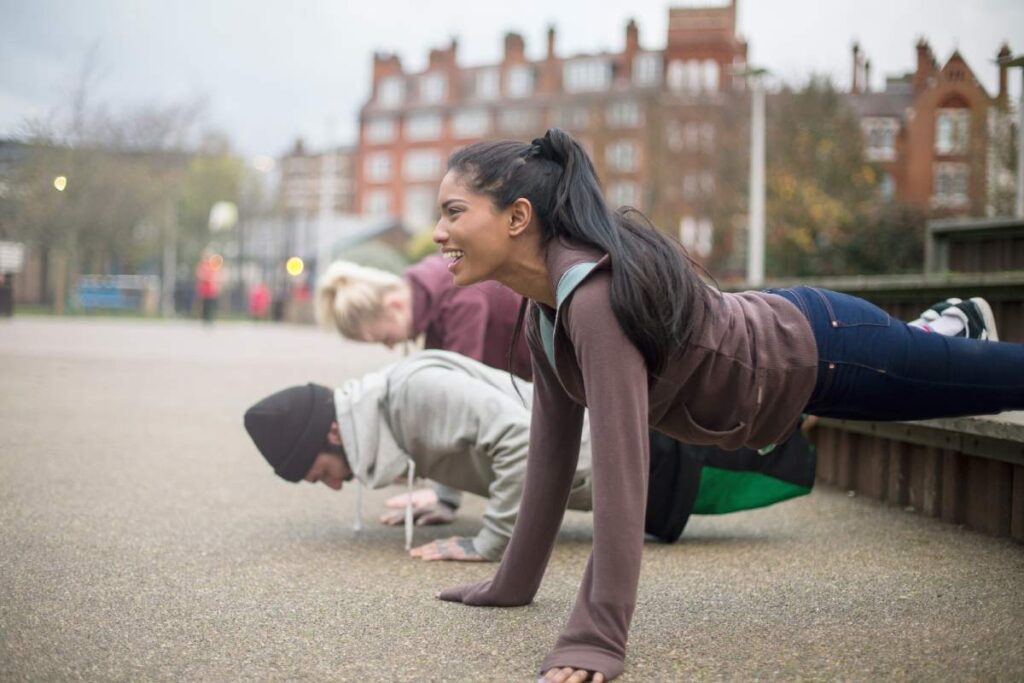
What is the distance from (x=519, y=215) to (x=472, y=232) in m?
0.14

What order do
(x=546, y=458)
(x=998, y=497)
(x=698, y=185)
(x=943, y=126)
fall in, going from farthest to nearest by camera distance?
(x=698, y=185), (x=943, y=126), (x=998, y=497), (x=546, y=458)

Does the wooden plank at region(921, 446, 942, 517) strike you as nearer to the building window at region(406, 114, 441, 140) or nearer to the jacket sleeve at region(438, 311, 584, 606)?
the jacket sleeve at region(438, 311, 584, 606)

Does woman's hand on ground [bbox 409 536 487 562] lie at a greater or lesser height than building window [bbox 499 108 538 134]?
lesser

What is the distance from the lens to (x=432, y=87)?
87188 mm

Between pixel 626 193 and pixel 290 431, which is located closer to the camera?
pixel 290 431

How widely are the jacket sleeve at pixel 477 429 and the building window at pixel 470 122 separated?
76.9 metres

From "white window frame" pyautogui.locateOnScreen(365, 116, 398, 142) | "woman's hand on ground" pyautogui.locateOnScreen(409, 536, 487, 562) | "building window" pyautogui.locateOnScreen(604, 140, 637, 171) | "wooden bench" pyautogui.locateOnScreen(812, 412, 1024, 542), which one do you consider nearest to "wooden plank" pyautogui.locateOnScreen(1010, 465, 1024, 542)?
"wooden bench" pyautogui.locateOnScreen(812, 412, 1024, 542)

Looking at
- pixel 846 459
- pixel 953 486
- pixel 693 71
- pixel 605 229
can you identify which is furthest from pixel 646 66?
pixel 605 229

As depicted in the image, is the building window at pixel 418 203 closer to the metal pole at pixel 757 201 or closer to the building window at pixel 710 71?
the building window at pixel 710 71

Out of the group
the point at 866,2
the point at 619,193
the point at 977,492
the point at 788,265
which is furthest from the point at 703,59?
the point at 977,492

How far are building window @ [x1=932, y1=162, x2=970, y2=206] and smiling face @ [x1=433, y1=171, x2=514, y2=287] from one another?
1615 centimetres

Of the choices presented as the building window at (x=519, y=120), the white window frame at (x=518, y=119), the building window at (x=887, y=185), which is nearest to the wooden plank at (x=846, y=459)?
the building window at (x=887, y=185)

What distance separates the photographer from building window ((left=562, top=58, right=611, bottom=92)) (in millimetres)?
77531

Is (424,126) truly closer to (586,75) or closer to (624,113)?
(586,75)
